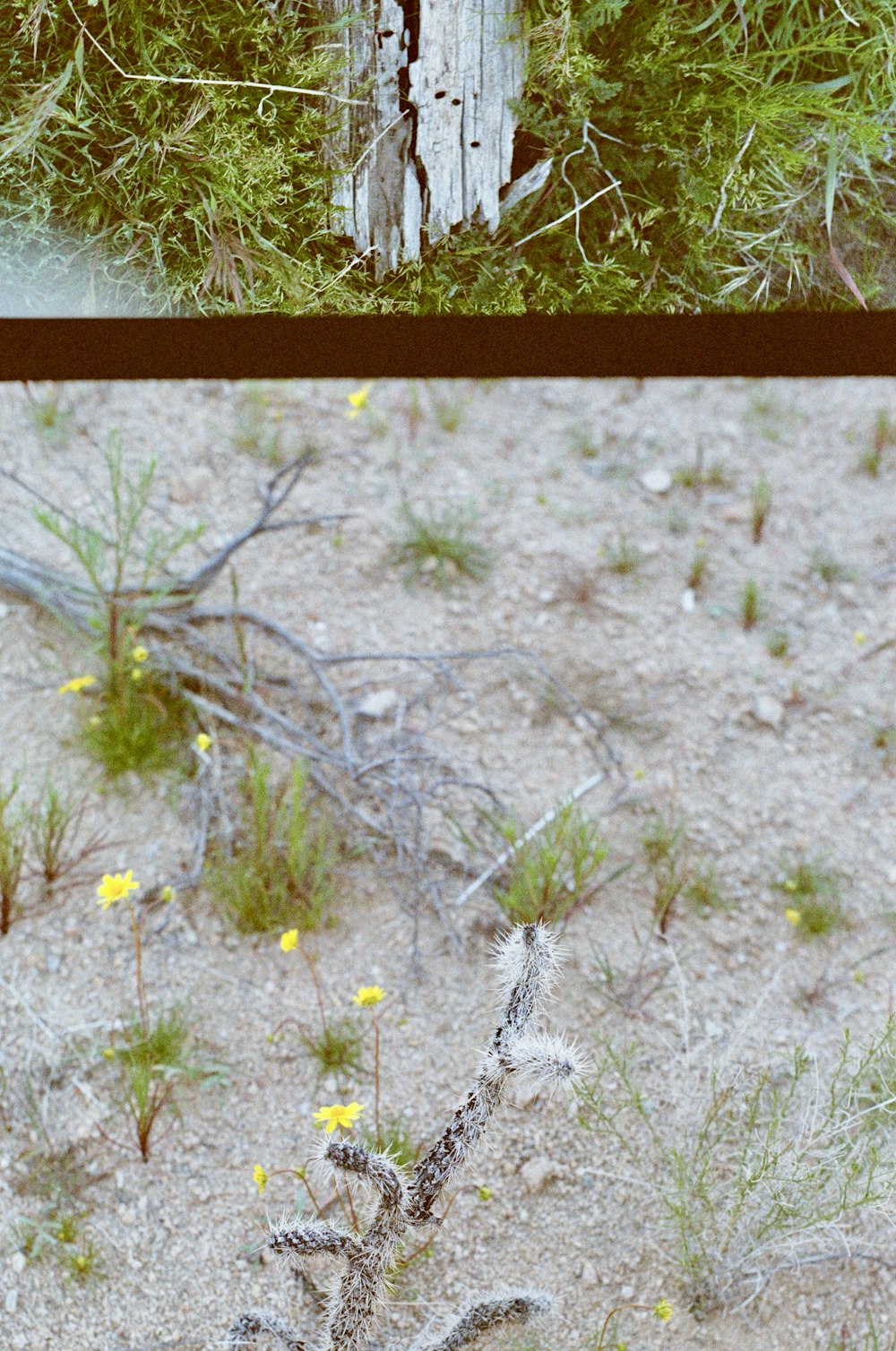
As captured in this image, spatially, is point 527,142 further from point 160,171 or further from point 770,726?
point 770,726

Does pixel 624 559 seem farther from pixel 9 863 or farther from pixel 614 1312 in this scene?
pixel 614 1312

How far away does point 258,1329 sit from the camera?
1.55 metres

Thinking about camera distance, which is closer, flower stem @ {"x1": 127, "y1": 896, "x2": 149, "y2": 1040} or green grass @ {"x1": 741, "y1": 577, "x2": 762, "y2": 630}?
flower stem @ {"x1": 127, "y1": 896, "x2": 149, "y2": 1040}

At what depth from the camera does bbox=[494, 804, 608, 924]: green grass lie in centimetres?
218

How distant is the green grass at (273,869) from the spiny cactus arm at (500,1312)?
2.83 ft

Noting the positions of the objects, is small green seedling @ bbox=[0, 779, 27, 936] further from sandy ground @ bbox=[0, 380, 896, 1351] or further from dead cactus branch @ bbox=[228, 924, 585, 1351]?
dead cactus branch @ bbox=[228, 924, 585, 1351]

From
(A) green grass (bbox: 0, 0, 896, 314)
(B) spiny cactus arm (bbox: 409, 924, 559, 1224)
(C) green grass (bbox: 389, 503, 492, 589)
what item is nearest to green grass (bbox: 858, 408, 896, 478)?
(C) green grass (bbox: 389, 503, 492, 589)

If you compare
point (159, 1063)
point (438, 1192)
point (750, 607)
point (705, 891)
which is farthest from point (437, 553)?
point (438, 1192)

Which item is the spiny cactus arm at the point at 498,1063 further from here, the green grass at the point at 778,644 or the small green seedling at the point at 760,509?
the small green seedling at the point at 760,509

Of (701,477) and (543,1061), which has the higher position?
(701,477)

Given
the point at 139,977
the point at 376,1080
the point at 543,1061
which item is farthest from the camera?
the point at 139,977

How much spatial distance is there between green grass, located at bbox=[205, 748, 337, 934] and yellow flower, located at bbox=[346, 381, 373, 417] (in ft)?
3.40

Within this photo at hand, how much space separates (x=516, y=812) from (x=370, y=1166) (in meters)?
1.16

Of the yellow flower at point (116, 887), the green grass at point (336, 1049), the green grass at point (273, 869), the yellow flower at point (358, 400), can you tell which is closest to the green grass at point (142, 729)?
the green grass at point (273, 869)
